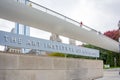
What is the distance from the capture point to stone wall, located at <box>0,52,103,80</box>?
28.9 feet

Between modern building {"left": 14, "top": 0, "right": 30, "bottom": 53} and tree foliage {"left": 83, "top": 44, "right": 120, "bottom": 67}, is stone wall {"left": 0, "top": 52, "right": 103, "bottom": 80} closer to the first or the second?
modern building {"left": 14, "top": 0, "right": 30, "bottom": 53}

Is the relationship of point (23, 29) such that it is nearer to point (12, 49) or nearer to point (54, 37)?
point (12, 49)

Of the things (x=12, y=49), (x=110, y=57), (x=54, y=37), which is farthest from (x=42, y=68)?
(x=110, y=57)

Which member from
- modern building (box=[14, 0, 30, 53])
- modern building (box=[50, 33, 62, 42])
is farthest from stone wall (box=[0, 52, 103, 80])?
modern building (box=[50, 33, 62, 42])

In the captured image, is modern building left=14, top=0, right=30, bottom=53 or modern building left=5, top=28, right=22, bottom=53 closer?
modern building left=5, top=28, right=22, bottom=53

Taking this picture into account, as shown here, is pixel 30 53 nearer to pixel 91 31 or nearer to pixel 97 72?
pixel 97 72

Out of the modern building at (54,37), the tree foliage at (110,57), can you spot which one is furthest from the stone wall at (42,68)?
the tree foliage at (110,57)

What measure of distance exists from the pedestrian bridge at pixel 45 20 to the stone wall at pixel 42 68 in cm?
200

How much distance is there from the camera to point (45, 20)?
1312 centimetres

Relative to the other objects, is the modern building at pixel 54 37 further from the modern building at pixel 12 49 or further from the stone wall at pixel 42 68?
the modern building at pixel 12 49

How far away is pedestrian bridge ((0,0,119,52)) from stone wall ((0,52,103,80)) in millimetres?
Result: 2005

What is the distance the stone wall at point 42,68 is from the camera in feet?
28.9

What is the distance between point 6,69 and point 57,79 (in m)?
3.39

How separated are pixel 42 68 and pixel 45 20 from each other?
10.8 ft
